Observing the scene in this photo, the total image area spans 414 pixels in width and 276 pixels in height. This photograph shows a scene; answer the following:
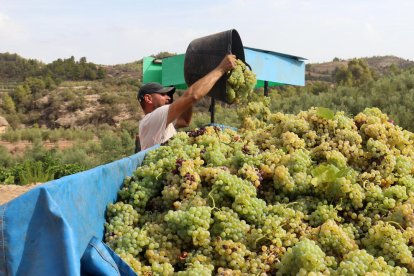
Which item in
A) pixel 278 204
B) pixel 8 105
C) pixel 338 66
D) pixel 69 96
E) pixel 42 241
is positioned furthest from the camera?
pixel 338 66

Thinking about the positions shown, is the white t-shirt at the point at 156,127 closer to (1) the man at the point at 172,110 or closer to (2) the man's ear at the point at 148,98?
(1) the man at the point at 172,110

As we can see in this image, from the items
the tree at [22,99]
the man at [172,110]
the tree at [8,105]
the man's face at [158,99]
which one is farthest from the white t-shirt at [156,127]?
the tree at [22,99]

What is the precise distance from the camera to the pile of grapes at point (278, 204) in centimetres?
179

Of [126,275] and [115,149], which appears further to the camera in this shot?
[115,149]

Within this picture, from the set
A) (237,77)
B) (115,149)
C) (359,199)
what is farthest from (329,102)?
(359,199)

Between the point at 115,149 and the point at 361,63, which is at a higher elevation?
the point at 361,63

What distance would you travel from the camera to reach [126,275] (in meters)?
1.68

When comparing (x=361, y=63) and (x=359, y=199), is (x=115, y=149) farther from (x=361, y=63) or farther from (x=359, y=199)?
(x=361, y=63)

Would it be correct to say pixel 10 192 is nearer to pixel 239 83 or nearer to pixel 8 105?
pixel 239 83

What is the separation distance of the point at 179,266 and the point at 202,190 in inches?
14.7

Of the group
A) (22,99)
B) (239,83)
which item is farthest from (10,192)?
(22,99)

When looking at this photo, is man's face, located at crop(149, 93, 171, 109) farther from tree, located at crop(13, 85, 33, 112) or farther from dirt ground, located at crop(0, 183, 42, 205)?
tree, located at crop(13, 85, 33, 112)

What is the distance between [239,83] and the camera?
12.0ft

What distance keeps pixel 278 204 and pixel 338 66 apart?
184 ft
